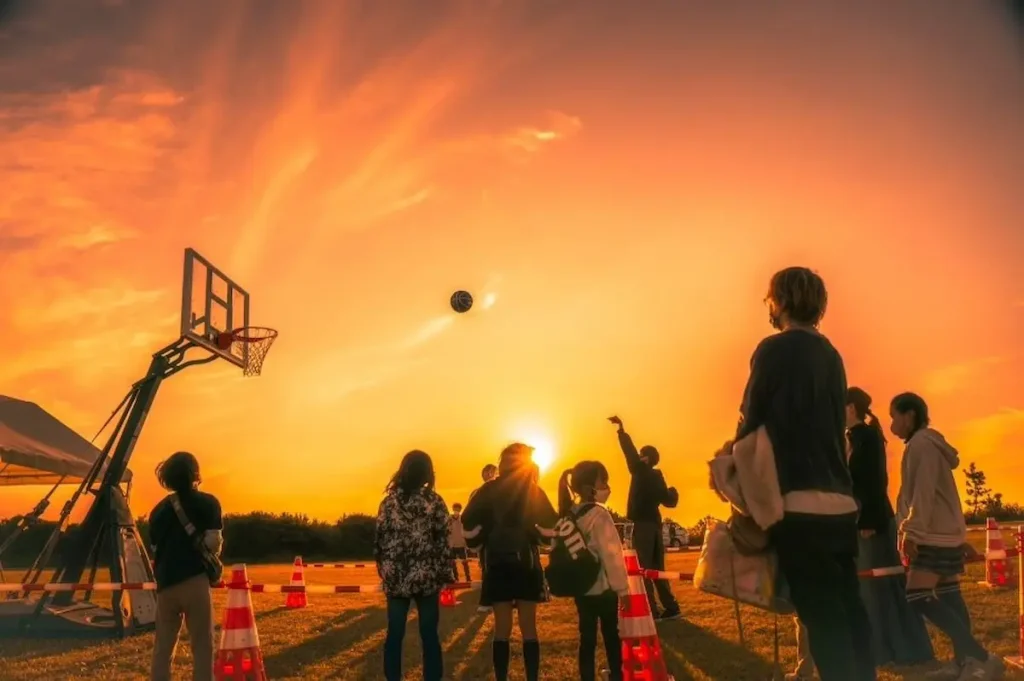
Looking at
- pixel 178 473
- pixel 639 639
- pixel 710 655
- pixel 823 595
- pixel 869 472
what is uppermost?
pixel 178 473

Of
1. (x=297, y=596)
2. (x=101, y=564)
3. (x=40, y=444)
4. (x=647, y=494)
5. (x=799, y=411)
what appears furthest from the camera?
(x=40, y=444)

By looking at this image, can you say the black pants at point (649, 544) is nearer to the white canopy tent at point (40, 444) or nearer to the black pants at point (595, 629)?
the black pants at point (595, 629)

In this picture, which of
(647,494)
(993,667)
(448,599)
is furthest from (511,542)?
(448,599)

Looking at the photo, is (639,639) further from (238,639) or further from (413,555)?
(238,639)

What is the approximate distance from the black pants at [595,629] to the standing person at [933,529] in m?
2.21

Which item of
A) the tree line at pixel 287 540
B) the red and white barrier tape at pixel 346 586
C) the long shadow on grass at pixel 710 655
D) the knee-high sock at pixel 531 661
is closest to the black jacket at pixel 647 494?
the red and white barrier tape at pixel 346 586

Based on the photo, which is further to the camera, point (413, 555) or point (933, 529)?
point (413, 555)

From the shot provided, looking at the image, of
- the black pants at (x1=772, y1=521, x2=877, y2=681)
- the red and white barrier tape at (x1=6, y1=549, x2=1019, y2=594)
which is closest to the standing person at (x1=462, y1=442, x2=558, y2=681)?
the red and white barrier tape at (x1=6, y1=549, x2=1019, y2=594)

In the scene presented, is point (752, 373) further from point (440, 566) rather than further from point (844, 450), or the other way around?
point (440, 566)

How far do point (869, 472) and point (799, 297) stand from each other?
4065 mm

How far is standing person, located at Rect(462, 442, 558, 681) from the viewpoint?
25.0 ft

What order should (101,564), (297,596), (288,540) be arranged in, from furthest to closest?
(288,540)
(297,596)
(101,564)

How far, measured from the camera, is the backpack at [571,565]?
7.30 m

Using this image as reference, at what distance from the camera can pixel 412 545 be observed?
7.47 meters
